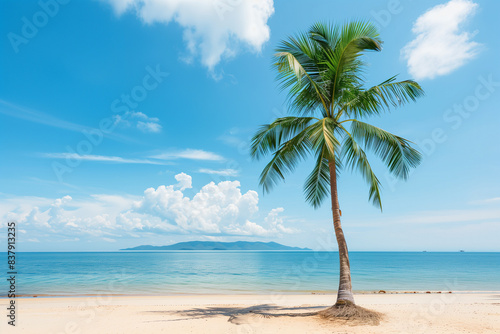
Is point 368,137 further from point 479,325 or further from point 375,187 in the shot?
point 479,325

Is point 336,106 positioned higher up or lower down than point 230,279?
higher up

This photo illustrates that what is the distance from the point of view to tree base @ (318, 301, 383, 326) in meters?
7.71

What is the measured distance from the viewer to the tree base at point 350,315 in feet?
25.3

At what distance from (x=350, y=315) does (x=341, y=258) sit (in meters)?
1.44

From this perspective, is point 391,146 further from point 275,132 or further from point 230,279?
→ point 230,279

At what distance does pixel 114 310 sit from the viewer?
10523 millimetres

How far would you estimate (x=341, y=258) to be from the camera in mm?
8656

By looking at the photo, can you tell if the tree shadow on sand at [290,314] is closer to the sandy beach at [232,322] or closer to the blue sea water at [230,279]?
the sandy beach at [232,322]

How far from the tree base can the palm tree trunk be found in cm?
12

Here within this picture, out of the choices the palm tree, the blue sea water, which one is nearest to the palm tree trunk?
the palm tree

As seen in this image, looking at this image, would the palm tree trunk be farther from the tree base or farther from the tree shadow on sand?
the tree shadow on sand

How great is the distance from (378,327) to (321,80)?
668cm

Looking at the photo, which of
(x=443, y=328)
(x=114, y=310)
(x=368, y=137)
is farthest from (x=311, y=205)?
(x=114, y=310)

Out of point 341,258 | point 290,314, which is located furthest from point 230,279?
point 341,258
